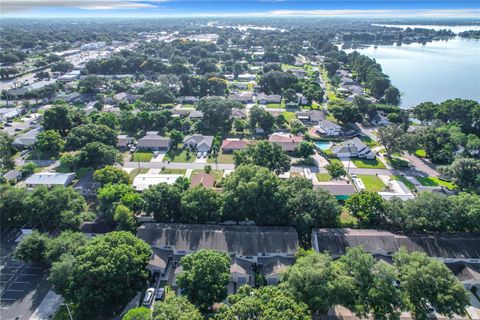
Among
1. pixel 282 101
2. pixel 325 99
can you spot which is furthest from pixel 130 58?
pixel 325 99

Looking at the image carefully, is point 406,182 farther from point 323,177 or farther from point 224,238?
point 224,238

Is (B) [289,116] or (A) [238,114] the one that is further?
(B) [289,116]

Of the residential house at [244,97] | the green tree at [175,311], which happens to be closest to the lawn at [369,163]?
the residential house at [244,97]

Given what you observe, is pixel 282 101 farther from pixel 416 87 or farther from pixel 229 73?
pixel 416 87

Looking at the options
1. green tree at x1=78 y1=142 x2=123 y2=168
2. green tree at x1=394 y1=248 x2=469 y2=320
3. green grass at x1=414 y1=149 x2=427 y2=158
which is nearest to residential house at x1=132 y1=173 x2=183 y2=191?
green tree at x1=78 y1=142 x2=123 y2=168

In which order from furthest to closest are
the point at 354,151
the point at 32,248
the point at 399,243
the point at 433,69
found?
the point at 433,69 < the point at 354,151 < the point at 399,243 < the point at 32,248

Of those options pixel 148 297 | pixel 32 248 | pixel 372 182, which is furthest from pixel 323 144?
pixel 32 248
